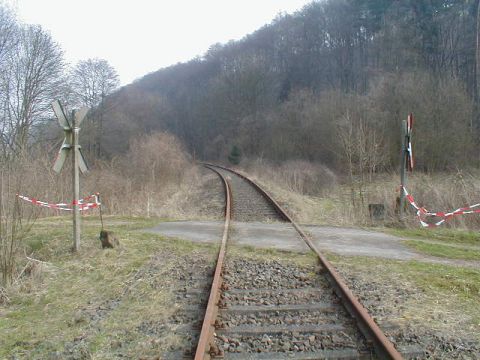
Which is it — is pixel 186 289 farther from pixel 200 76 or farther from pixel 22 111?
pixel 200 76

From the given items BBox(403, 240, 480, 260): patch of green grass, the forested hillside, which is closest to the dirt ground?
BBox(403, 240, 480, 260): patch of green grass

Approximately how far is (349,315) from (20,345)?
3.29 m

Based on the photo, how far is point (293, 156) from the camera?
1566 inches

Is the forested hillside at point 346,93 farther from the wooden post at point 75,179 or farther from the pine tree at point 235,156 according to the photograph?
the wooden post at point 75,179

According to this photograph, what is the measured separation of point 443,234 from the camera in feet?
32.0

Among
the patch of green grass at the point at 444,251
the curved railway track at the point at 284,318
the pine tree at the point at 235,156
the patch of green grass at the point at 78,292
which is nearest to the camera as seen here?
the curved railway track at the point at 284,318

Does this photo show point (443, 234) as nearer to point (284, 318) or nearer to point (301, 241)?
point (301, 241)

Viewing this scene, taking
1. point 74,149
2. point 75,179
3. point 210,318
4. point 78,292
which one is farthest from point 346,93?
point 210,318

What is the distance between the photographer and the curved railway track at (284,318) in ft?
12.1

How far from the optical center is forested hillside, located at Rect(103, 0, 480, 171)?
30.0 metres

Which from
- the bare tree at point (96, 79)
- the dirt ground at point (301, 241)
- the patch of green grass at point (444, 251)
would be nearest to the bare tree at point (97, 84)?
the bare tree at point (96, 79)

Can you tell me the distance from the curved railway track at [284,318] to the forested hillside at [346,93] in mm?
10690

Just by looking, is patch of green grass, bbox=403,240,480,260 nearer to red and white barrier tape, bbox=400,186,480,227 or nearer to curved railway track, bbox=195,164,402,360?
red and white barrier tape, bbox=400,186,480,227

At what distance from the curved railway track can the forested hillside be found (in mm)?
10690
